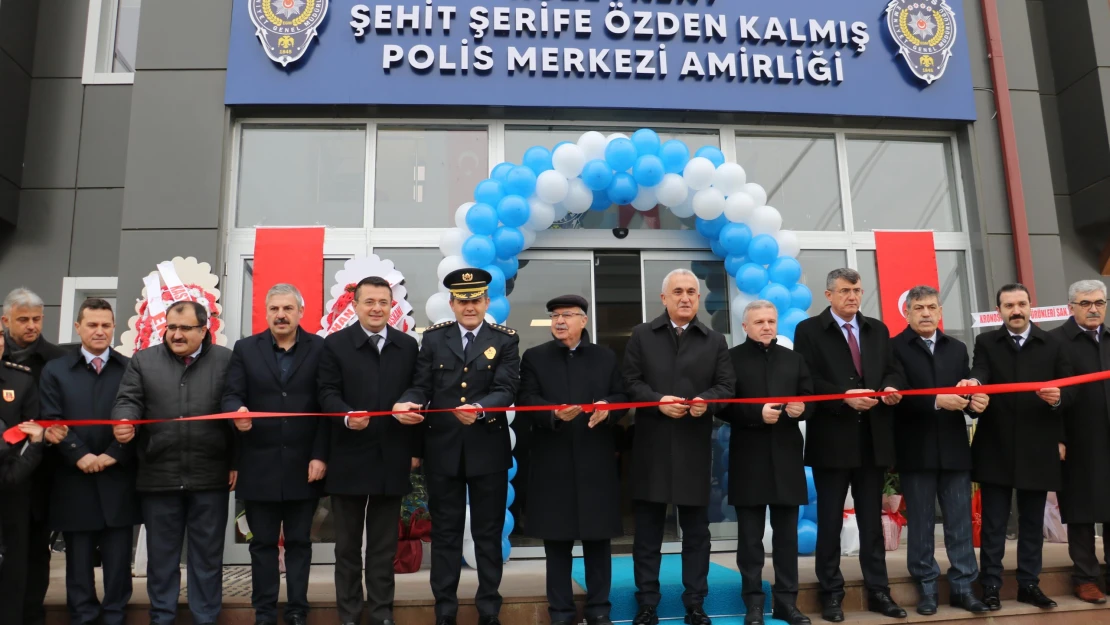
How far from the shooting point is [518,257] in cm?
657

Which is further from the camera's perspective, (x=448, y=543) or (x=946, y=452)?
(x=946, y=452)

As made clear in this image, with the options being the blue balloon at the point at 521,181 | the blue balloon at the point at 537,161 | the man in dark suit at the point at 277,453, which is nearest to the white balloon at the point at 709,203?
the blue balloon at the point at 537,161

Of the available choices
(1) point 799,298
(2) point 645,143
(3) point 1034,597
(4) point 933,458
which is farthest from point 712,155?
(3) point 1034,597

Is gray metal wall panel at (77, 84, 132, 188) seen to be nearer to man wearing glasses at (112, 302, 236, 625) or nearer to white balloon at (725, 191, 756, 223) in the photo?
man wearing glasses at (112, 302, 236, 625)

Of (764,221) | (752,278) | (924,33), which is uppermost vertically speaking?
(924,33)

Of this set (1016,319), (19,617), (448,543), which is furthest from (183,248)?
(1016,319)

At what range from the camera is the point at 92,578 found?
4.12 meters

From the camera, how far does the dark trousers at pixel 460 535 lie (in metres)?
4.11

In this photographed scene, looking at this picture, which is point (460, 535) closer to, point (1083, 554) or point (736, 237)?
point (736, 237)

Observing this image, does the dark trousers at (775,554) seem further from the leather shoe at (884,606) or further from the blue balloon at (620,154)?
the blue balloon at (620,154)

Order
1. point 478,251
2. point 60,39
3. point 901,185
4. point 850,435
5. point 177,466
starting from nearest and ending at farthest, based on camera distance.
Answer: point 177,466, point 850,435, point 478,251, point 901,185, point 60,39

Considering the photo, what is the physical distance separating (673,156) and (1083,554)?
3684 millimetres

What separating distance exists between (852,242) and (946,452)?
9.72ft

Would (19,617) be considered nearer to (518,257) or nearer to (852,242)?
(518,257)
